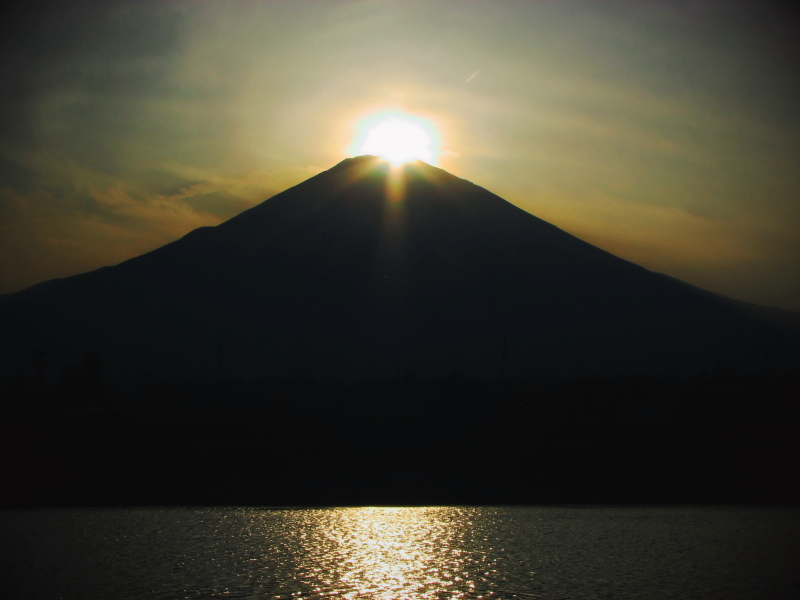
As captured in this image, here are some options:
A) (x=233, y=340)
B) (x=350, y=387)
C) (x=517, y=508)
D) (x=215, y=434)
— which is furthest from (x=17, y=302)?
(x=517, y=508)

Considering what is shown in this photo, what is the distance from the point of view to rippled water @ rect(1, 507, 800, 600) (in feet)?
74.8

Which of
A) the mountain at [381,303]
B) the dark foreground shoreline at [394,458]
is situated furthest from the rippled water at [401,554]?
the mountain at [381,303]

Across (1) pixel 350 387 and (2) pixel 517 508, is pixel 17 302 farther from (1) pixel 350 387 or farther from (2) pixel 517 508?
(2) pixel 517 508

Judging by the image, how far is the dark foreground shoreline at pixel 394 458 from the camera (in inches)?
1761

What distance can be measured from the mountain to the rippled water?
284ft

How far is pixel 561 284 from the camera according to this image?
157000 mm

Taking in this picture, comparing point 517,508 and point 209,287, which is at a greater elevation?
point 209,287

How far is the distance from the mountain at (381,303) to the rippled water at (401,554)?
284 feet

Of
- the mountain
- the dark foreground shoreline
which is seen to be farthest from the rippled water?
the mountain

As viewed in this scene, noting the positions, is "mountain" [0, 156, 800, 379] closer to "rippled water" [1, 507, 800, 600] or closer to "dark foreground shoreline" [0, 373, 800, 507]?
"dark foreground shoreline" [0, 373, 800, 507]

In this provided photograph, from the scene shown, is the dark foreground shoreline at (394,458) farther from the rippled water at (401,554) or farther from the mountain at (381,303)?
the mountain at (381,303)

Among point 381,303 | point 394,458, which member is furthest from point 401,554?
point 381,303

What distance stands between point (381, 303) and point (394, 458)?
337 ft

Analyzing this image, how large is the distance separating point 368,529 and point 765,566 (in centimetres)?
1511
